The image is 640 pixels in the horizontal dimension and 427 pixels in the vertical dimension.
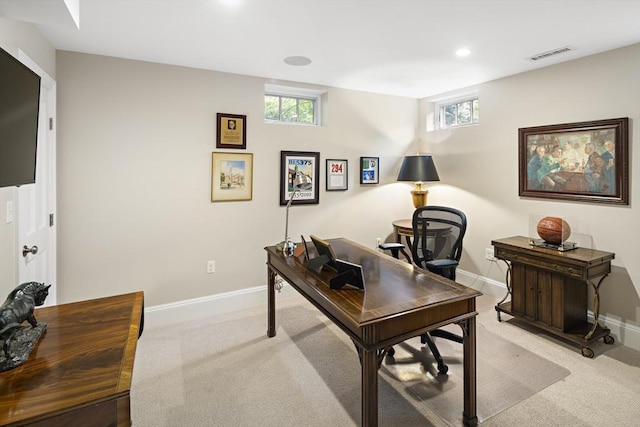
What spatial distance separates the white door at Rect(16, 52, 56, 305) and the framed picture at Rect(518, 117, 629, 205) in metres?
4.18

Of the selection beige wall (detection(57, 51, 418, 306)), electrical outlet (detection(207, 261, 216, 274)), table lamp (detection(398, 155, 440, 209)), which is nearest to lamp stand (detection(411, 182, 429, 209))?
table lamp (detection(398, 155, 440, 209))

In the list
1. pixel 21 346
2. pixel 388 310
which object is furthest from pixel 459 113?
pixel 21 346

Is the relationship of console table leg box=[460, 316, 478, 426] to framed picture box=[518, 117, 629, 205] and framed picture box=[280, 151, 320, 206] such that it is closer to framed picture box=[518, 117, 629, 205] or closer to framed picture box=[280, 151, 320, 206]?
framed picture box=[518, 117, 629, 205]

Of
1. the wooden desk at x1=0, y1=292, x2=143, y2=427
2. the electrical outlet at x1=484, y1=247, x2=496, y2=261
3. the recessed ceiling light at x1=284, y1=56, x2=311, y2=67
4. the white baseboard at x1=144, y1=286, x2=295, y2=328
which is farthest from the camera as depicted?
the electrical outlet at x1=484, y1=247, x2=496, y2=261

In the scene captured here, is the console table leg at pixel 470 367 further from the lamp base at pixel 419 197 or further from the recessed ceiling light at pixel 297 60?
the lamp base at pixel 419 197

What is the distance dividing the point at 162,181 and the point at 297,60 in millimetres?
1694

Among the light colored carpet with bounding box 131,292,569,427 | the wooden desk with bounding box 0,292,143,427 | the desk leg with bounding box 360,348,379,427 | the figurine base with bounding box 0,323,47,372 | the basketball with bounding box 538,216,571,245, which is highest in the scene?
the basketball with bounding box 538,216,571,245

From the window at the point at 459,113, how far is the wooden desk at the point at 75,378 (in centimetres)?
408

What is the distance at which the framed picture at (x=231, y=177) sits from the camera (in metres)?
3.39

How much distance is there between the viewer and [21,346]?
1.13 metres

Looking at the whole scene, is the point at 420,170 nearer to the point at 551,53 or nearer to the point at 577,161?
the point at 577,161

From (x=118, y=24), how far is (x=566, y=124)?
12.4 ft

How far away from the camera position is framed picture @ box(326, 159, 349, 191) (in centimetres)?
401

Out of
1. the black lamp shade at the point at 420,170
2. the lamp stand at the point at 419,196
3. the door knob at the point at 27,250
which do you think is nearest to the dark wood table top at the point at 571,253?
the black lamp shade at the point at 420,170
